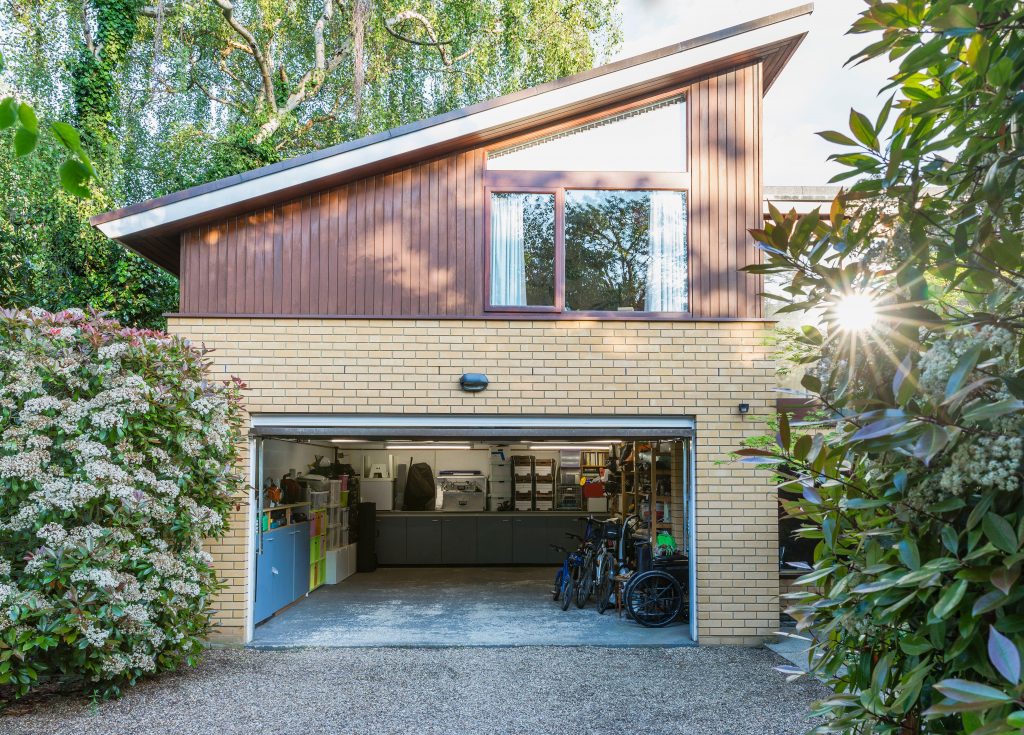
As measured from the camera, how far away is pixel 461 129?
840 centimetres

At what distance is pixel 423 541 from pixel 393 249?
8.46m

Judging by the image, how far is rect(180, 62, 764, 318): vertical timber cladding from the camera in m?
8.64

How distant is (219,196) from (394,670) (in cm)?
492

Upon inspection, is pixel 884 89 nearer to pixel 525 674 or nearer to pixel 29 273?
pixel 525 674

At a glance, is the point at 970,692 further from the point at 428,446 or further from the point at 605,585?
the point at 428,446

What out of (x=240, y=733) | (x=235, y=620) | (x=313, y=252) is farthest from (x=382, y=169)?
(x=240, y=733)

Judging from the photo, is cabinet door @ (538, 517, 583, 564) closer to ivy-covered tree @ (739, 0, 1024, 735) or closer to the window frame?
the window frame

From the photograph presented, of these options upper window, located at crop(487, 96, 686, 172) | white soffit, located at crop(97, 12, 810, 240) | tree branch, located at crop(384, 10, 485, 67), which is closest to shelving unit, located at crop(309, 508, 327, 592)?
white soffit, located at crop(97, 12, 810, 240)

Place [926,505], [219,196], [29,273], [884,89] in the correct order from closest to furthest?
1. [926,505]
2. [884,89]
3. [219,196]
4. [29,273]

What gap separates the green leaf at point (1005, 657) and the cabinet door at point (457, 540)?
1486cm

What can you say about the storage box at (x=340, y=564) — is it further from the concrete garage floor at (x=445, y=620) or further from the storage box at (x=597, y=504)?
the storage box at (x=597, y=504)

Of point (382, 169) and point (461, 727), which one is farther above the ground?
point (382, 169)

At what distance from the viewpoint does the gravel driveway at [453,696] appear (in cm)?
598

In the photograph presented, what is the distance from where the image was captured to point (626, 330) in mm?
8711
